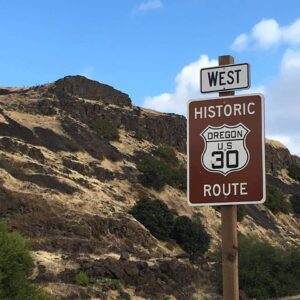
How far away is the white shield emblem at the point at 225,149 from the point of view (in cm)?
503

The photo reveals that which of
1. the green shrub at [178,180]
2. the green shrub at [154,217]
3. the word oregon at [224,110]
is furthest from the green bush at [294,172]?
the word oregon at [224,110]

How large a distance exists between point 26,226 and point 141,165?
23780mm

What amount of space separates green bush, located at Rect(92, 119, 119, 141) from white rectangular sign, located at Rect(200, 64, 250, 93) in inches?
2280

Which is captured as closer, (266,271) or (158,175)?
(266,271)

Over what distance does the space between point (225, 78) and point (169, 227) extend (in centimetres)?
4234

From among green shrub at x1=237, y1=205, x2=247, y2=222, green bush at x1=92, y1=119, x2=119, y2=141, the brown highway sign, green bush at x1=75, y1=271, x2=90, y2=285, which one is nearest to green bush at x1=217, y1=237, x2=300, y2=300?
green bush at x1=75, y1=271, x2=90, y2=285

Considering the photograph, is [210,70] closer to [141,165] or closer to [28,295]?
[28,295]

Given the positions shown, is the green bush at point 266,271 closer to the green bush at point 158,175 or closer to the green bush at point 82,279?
the green bush at point 82,279

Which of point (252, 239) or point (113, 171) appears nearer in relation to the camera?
point (252, 239)

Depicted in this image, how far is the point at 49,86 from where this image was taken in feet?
226

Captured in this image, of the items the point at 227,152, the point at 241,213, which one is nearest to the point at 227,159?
the point at 227,152

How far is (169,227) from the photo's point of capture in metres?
47.1

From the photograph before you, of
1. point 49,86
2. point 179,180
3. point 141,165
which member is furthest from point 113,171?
point 49,86

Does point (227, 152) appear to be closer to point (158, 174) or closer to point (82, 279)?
point (82, 279)
